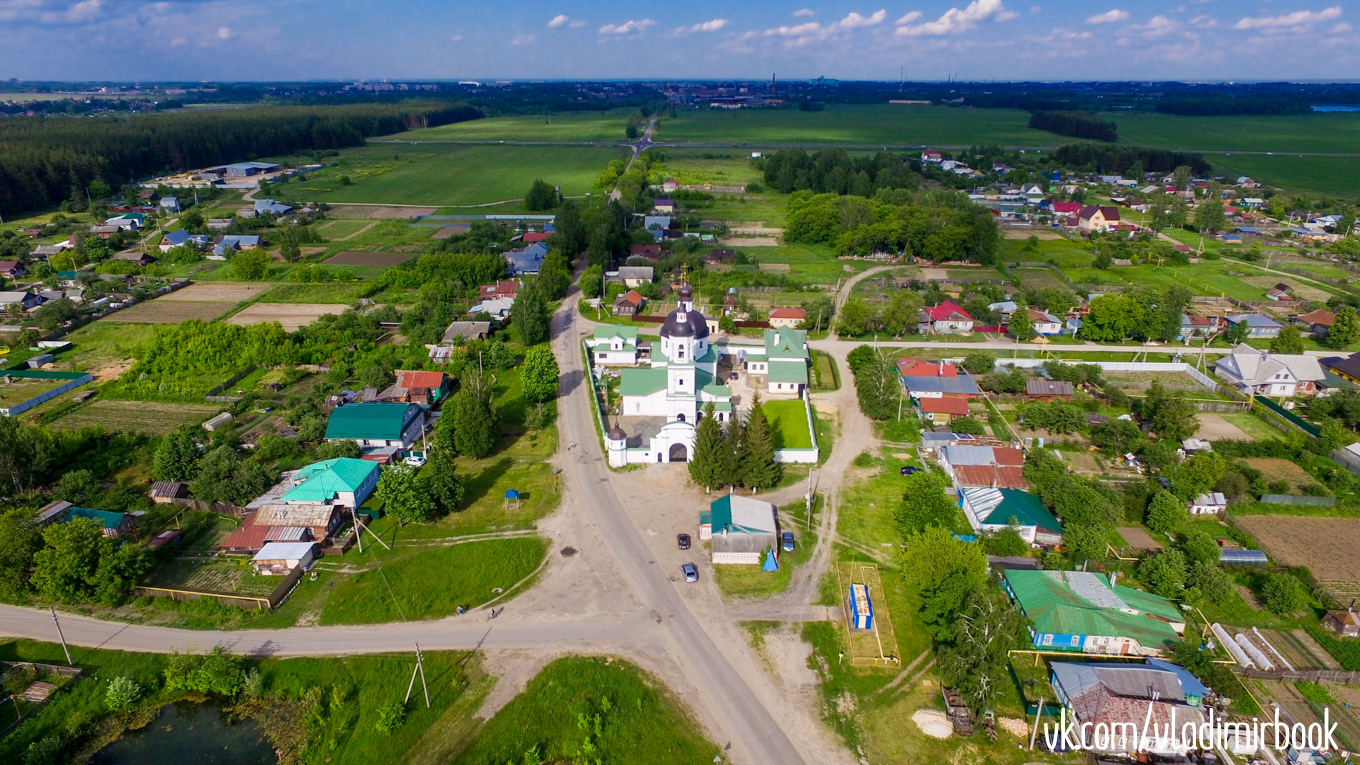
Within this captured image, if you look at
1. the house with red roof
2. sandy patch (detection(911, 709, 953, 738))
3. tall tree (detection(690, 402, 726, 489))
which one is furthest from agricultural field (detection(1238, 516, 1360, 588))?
the house with red roof

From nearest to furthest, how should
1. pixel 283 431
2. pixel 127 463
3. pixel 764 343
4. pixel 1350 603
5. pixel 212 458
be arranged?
pixel 1350 603 < pixel 212 458 < pixel 127 463 < pixel 283 431 < pixel 764 343

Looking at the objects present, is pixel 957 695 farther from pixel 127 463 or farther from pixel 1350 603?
pixel 127 463

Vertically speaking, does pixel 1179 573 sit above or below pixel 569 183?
below

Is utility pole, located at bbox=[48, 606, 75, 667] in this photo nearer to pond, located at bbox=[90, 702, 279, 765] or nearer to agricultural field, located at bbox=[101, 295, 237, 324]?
pond, located at bbox=[90, 702, 279, 765]

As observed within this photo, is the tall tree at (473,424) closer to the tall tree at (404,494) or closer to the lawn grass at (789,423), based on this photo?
the tall tree at (404,494)

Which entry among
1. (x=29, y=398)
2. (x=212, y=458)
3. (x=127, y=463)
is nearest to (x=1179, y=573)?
(x=212, y=458)

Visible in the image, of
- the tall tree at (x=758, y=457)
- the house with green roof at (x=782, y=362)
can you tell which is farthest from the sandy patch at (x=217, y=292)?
the tall tree at (x=758, y=457)
